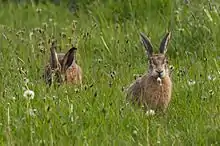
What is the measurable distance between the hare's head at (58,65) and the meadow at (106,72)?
0.13 metres

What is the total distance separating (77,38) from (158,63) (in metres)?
2.95

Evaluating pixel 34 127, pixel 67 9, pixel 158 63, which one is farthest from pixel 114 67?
pixel 67 9

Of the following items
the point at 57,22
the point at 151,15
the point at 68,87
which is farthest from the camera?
the point at 57,22

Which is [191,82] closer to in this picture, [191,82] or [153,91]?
[191,82]

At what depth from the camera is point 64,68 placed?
24.1 ft

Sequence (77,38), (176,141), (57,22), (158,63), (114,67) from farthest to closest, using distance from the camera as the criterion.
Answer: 1. (57,22)
2. (77,38)
3. (114,67)
4. (158,63)
5. (176,141)

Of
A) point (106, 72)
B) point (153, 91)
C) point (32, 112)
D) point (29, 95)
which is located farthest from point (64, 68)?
point (32, 112)

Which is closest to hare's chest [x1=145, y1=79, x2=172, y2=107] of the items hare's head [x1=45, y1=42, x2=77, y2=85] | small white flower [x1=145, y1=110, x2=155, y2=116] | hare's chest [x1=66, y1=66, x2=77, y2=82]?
small white flower [x1=145, y1=110, x2=155, y2=116]

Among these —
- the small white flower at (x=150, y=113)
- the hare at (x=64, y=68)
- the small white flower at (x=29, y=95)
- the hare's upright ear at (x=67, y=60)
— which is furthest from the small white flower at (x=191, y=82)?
the small white flower at (x=29, y=95)

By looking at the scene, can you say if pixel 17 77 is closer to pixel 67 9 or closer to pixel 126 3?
pixel 126 3

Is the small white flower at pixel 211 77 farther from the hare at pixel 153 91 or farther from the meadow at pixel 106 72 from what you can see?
the hare at pixel 153 91

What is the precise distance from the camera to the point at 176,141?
5105 mm

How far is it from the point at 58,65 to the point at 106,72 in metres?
0.54

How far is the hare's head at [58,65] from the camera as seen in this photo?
7039 millimetres
